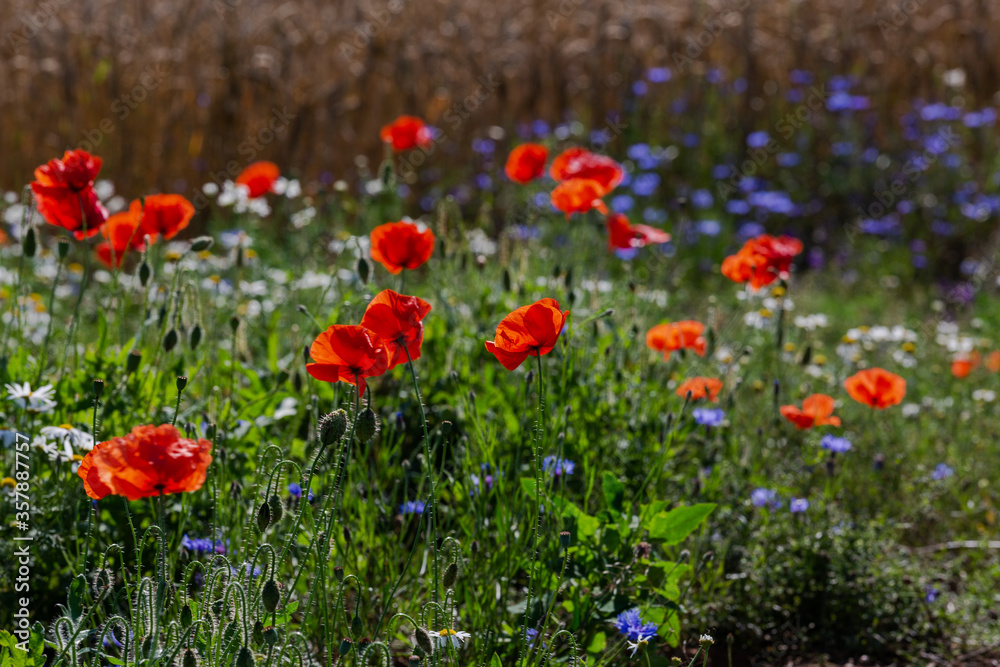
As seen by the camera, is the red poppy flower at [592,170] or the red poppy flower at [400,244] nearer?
the red poppy flower at [400,244]

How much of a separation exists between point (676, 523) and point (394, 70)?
5.80 m

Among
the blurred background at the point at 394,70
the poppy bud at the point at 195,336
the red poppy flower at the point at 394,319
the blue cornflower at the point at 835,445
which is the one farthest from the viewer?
the blurred background at the point at 394,70

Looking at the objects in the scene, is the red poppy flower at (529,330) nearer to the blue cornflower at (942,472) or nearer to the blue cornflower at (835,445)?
the blue cornflower at (835,445)

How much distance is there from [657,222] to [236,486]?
4373 mm

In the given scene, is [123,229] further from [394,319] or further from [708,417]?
[708,417]

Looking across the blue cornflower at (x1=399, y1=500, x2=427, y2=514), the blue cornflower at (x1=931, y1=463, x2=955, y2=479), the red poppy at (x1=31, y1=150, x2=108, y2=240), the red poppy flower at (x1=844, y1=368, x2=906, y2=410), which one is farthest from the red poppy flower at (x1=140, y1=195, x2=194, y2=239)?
the blue cornflower at (x1=931, y1=463, x2=955, y2=479)

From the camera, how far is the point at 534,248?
3664 mm

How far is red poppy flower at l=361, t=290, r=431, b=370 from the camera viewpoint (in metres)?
1.55

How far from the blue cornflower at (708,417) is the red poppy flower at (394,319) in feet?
3.70

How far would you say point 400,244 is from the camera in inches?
81.7

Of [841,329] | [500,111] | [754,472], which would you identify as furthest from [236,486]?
[500,111]

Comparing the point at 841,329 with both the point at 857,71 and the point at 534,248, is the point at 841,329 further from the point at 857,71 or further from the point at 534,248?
the point at 857,71

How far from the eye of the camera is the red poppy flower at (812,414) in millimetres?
2471

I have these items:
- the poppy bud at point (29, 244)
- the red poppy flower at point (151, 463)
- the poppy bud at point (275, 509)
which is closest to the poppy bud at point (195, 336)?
the poppy bud at point (29, 244)
